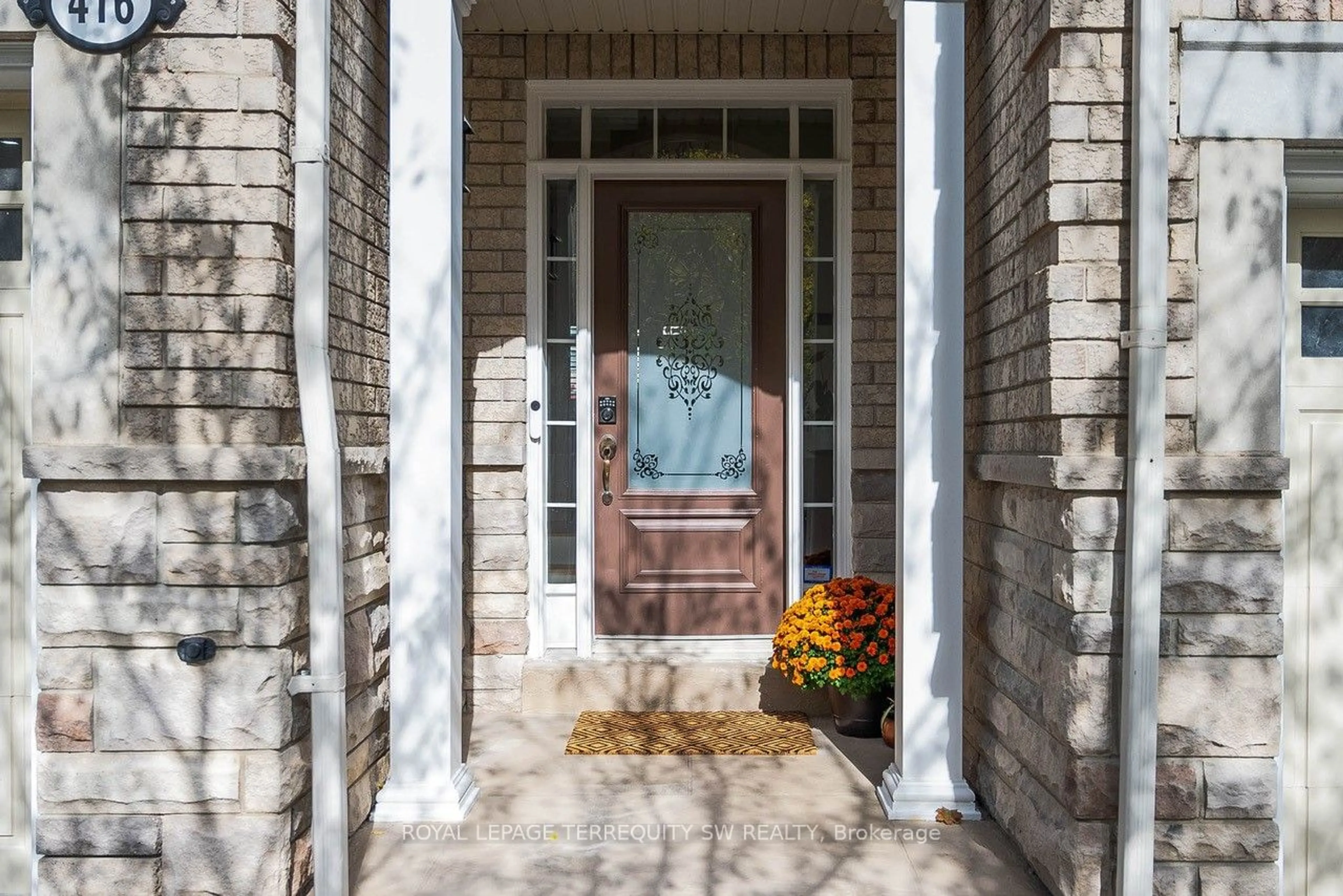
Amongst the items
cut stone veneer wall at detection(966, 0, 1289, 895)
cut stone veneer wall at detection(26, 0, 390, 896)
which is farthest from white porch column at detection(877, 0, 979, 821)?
cut stone veneer wall at detection(26, 0, 390, 896)

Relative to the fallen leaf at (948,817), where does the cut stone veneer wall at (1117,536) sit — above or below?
above

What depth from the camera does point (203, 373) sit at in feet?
8.18

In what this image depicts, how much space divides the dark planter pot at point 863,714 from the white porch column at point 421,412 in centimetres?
163

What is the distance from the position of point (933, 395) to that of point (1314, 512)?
40.7 inches

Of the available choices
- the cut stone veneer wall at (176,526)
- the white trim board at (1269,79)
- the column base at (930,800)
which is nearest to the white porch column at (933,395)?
the column base at (930,800)

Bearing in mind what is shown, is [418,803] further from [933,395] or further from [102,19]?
[102,19]

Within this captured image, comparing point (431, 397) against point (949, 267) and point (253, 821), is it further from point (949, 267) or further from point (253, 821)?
point (949, 267)

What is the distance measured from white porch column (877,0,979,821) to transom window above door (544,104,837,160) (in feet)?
4.58

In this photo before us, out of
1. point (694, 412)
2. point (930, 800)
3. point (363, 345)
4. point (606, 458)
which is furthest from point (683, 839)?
point (694, 412)

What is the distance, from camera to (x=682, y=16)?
4199 millimetres

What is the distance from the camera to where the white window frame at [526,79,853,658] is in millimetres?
4395

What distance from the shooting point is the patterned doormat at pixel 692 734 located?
376 centimetres

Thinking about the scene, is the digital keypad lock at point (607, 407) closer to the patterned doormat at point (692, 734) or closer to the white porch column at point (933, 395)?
the patterned doormat at point (692, 734)

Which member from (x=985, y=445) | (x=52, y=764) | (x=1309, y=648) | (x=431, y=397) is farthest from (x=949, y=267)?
(x=52, y=764)
